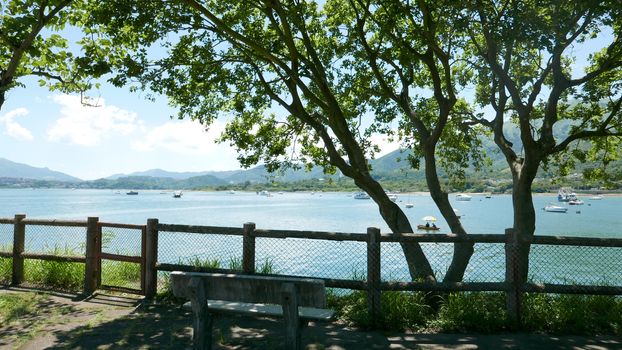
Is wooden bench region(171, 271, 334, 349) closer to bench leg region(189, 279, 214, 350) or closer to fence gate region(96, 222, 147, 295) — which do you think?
bench leg region(189, 279, 214, 350)

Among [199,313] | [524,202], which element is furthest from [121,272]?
[524,202]

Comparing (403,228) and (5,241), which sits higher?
(403,228)

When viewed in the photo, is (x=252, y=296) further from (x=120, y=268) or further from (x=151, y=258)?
(x=120, y=268)

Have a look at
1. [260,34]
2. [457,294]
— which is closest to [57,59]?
[260,34]

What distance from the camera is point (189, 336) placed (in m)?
6.70

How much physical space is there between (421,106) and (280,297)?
8499 millimetres

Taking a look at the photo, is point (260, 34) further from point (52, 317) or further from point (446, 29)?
point (52, 317)

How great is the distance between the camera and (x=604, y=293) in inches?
278

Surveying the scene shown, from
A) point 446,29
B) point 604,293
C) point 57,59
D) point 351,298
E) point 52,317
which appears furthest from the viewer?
point 57,59

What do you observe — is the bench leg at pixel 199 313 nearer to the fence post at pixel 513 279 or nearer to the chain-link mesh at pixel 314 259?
the fence post at pixel 513 279

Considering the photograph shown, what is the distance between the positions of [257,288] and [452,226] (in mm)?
5853

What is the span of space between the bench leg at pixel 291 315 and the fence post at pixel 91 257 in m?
5.62

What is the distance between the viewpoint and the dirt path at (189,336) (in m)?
6.30

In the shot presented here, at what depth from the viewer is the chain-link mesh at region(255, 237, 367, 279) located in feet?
58.0
